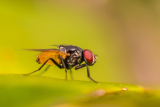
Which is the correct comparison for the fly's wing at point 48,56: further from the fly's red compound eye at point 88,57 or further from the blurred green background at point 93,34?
the fly's red compound eye at point 88,57

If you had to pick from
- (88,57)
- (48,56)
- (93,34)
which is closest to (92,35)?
(93,34)

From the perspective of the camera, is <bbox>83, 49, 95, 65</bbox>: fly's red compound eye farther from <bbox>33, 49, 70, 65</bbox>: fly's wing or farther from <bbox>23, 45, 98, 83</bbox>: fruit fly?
<bbox>33, 49, 70, 65</bbox>: fly's wing

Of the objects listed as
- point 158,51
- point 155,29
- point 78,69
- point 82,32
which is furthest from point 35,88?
point 155,29

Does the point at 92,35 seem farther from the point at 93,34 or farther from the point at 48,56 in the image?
the point at 48,56

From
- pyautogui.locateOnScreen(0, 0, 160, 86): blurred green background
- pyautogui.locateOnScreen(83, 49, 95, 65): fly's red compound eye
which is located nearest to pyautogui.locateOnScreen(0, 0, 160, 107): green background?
pyautogui.locateOnScreen(0, 0, 160, 86): blurred green background

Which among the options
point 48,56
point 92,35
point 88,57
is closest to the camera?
point 48,56

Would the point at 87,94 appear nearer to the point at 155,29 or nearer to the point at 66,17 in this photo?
the point at 66,17

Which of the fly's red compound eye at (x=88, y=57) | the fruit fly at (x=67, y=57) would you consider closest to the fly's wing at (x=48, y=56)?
the fruit fly at (x=67, y=57)

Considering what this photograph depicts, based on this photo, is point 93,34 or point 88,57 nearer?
point 88,57
